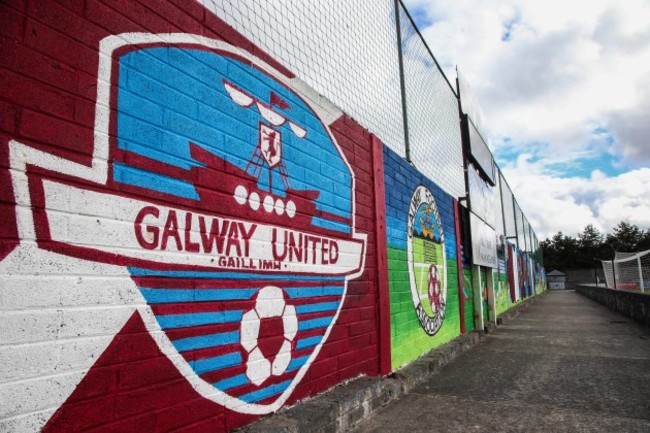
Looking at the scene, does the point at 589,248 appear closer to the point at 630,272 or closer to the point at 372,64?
the point at 630,272

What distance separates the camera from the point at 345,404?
3211mm

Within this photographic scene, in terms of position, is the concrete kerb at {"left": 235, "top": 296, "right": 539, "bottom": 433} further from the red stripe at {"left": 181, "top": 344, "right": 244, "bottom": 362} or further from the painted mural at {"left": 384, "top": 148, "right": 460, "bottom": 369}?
the red stripe at {"left": 181, "top": 344, "right": 244, "bottom": 362}

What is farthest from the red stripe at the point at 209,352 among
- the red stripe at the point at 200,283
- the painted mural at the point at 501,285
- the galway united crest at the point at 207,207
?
the painted mural at the point at 501,285

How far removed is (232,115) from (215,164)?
0.38m

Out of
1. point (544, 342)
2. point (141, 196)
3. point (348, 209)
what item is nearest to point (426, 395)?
point (348, 209)

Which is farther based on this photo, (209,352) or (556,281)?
(556,281)

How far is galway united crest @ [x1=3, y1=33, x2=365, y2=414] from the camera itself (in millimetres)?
1874

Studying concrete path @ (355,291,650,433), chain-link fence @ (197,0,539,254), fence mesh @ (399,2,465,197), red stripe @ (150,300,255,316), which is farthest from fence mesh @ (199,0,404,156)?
concrete path @ (355,291,650,433)

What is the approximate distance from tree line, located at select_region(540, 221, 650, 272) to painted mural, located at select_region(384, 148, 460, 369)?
256 feet

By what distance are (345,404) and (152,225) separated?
80.0 inches

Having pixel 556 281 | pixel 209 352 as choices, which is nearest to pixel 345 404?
pixel 209 352

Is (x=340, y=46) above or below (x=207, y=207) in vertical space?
above

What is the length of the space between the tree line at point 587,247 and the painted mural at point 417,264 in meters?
77.9

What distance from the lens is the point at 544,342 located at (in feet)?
24.8
